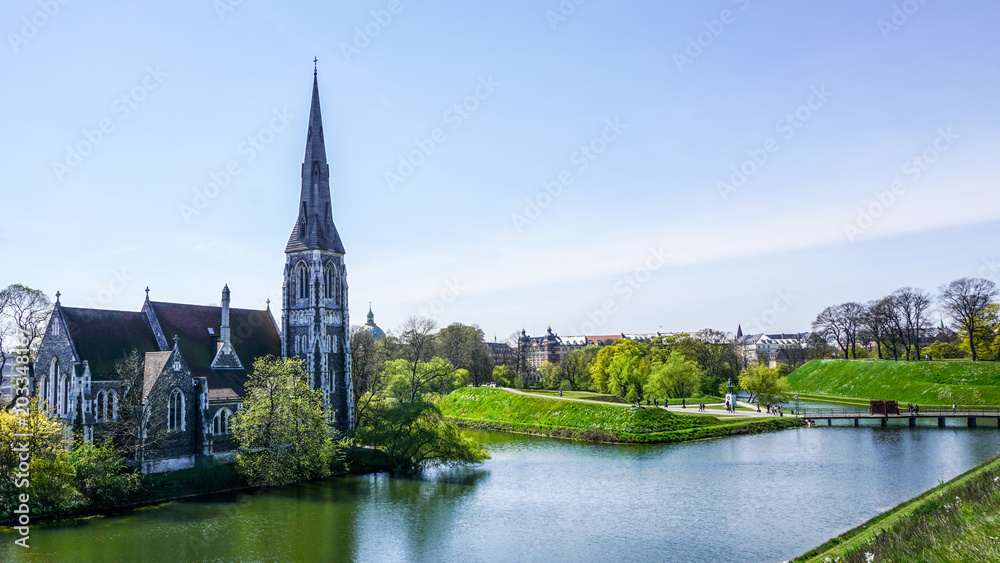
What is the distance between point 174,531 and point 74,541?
10.5 feet

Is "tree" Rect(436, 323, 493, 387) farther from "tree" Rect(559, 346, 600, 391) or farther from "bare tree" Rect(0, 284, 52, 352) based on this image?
"bare tree" Rect(0, 284, 52, 352)

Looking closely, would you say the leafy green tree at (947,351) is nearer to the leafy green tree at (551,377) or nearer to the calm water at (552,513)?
the leafy green tree at (551,377)

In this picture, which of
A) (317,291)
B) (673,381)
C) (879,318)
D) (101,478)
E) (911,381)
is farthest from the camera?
(879,318)

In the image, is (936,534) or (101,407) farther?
(101,407)

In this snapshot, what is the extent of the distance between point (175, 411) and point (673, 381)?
152ft

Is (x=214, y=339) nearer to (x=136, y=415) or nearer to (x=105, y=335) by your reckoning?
(x=105, y=335)

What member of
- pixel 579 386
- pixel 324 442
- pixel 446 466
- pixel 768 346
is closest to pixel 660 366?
pixel 579 386

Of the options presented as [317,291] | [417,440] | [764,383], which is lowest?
[417,440]

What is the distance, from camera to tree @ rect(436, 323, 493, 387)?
8825cm

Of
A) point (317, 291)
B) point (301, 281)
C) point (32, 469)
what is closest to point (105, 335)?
point (32, 469)

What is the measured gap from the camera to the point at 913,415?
2121 inches

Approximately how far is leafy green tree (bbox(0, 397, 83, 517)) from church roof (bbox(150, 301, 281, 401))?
10.1 metres

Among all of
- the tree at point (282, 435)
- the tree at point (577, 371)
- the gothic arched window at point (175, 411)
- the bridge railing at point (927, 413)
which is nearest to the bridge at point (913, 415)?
the bridge railing at point (927, 413)

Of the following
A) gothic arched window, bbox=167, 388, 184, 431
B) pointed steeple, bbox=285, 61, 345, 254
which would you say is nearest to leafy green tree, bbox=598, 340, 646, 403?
pointed steeple, bbox=285, 61, 345, 254
